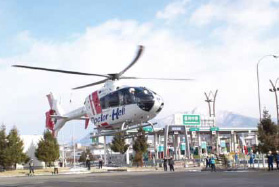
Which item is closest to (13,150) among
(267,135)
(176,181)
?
(267,135)

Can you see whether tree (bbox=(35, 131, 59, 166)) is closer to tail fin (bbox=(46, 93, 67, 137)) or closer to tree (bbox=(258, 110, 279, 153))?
tail fin (bbox=(46, 93, 67, 137))

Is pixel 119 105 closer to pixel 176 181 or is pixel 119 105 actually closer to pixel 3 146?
pixel 176 181

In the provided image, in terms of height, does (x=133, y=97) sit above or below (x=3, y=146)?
above

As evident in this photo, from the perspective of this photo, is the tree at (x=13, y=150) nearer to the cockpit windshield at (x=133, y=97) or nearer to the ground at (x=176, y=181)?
the ground at (x=176, y=181)

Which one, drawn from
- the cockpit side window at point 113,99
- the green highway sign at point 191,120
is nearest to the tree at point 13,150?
the cockpit side window at point 113,99

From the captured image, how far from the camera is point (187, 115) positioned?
6731 centimetres

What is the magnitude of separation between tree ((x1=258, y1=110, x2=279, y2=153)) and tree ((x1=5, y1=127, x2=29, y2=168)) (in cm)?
2716

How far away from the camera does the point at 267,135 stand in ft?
107

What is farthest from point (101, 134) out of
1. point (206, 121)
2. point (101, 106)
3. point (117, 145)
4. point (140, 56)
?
point (206, 121)

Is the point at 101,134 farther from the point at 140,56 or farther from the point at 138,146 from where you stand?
the point at 138,146

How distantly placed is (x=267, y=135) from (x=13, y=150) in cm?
2810

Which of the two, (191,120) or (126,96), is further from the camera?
(191,120)

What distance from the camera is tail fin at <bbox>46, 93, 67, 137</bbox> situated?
37188 mm

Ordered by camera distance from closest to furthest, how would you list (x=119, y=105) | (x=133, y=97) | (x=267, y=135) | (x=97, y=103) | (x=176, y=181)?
1. (x=176, y=181)
2. (x=133, y=97)
3. (x=119, y=105)
4. (x=97, y=103)
5. (x=267, y=135)
